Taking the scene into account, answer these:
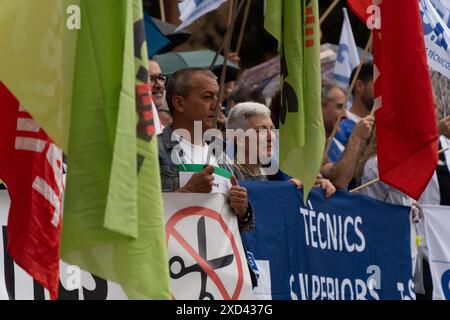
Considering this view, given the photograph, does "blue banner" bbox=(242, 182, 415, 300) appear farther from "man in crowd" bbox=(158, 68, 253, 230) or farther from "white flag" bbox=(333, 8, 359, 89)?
"white flag" bbox=(333, 8, 359, 89)

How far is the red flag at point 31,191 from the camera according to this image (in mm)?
6305

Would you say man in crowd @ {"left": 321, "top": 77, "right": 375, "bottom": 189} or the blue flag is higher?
the blue flag

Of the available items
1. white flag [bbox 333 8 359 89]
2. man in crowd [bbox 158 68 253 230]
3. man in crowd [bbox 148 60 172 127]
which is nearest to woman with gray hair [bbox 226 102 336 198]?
man in crowd [bbox 148 60 172 127]

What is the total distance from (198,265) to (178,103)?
110cm

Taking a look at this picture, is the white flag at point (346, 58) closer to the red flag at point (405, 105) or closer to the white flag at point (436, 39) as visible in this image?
the white flag at point (436, 39)

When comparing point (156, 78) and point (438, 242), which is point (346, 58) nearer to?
point (438, 242)

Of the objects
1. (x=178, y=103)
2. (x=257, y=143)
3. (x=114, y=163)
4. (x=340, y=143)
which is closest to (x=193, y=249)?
(x=178, y=103)

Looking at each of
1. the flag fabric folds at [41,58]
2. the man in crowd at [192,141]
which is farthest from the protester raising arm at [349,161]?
the flag fabric folds at [41,58]

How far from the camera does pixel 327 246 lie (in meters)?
9.44

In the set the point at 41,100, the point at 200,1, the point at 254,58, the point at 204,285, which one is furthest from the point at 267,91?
the point at 254,58

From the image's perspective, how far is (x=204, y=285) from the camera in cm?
789

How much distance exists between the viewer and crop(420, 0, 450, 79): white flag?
31.9ft

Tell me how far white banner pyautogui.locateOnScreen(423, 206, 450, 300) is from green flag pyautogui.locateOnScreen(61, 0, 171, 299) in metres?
4.95

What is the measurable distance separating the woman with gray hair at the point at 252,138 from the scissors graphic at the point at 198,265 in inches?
44.8
